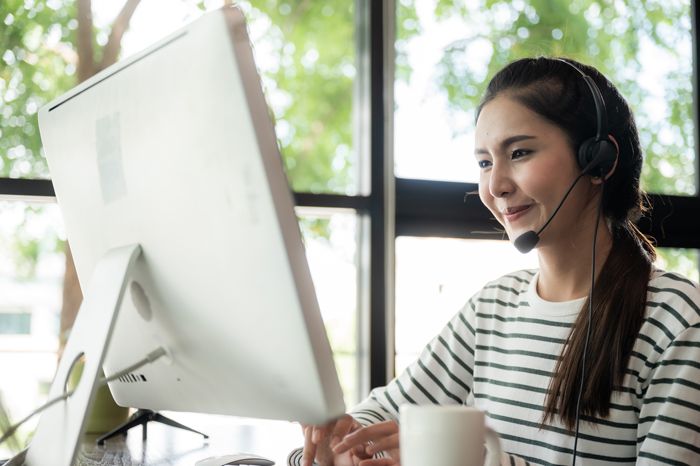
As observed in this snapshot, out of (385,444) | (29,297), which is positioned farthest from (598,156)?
(29,297)

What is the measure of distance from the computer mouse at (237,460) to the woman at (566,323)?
74mm

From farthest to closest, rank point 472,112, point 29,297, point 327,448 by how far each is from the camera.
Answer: point 472,112, point 29,297, point 327,448

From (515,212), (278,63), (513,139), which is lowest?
(515,212)

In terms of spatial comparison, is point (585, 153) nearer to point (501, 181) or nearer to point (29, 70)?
point (501, 181)

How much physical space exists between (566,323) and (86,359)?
832 millimetres

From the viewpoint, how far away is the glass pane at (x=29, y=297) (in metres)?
2.05

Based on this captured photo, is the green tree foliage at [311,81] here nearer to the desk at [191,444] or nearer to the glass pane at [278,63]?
the glass pane at [278,63]

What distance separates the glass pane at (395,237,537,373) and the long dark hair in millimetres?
1025

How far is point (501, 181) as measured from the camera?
131cm

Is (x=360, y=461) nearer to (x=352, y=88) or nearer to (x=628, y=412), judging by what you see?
(x=628, y=412)

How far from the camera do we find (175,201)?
73 cm

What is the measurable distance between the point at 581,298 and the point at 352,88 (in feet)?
4.13

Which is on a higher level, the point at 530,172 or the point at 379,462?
the point at 530,172

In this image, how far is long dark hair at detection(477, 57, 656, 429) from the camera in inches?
46.8
